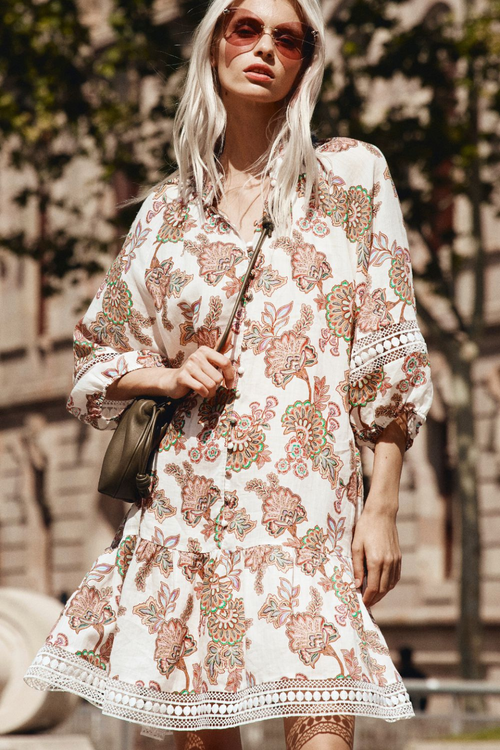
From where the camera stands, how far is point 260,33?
136 inches

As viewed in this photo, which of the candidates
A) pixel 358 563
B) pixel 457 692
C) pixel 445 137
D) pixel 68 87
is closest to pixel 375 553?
pixel 358 563

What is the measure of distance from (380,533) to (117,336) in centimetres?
86

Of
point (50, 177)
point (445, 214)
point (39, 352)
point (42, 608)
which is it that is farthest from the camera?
point (39, 352)

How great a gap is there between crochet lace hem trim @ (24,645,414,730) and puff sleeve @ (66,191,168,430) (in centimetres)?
65

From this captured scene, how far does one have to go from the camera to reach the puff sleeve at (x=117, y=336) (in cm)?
348

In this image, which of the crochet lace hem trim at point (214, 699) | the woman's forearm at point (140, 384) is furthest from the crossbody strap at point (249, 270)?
the crochet lace hem trim at point (214, 699)

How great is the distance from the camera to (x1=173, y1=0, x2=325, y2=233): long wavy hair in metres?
3.39

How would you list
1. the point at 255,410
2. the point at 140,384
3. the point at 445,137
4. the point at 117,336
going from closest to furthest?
1. the point at 255,410
2. the point at 140,384
3. the point at 117,336
4. the point at 445,137

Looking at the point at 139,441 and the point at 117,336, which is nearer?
the point at 139,441

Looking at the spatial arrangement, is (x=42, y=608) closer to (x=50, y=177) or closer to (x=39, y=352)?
(x=50, y=177)

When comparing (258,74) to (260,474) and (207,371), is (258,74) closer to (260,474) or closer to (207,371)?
(207,371)

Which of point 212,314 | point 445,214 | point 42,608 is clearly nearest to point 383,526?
point 212,314

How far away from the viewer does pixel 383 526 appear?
3.12 metres

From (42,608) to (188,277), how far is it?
14.7 ft
